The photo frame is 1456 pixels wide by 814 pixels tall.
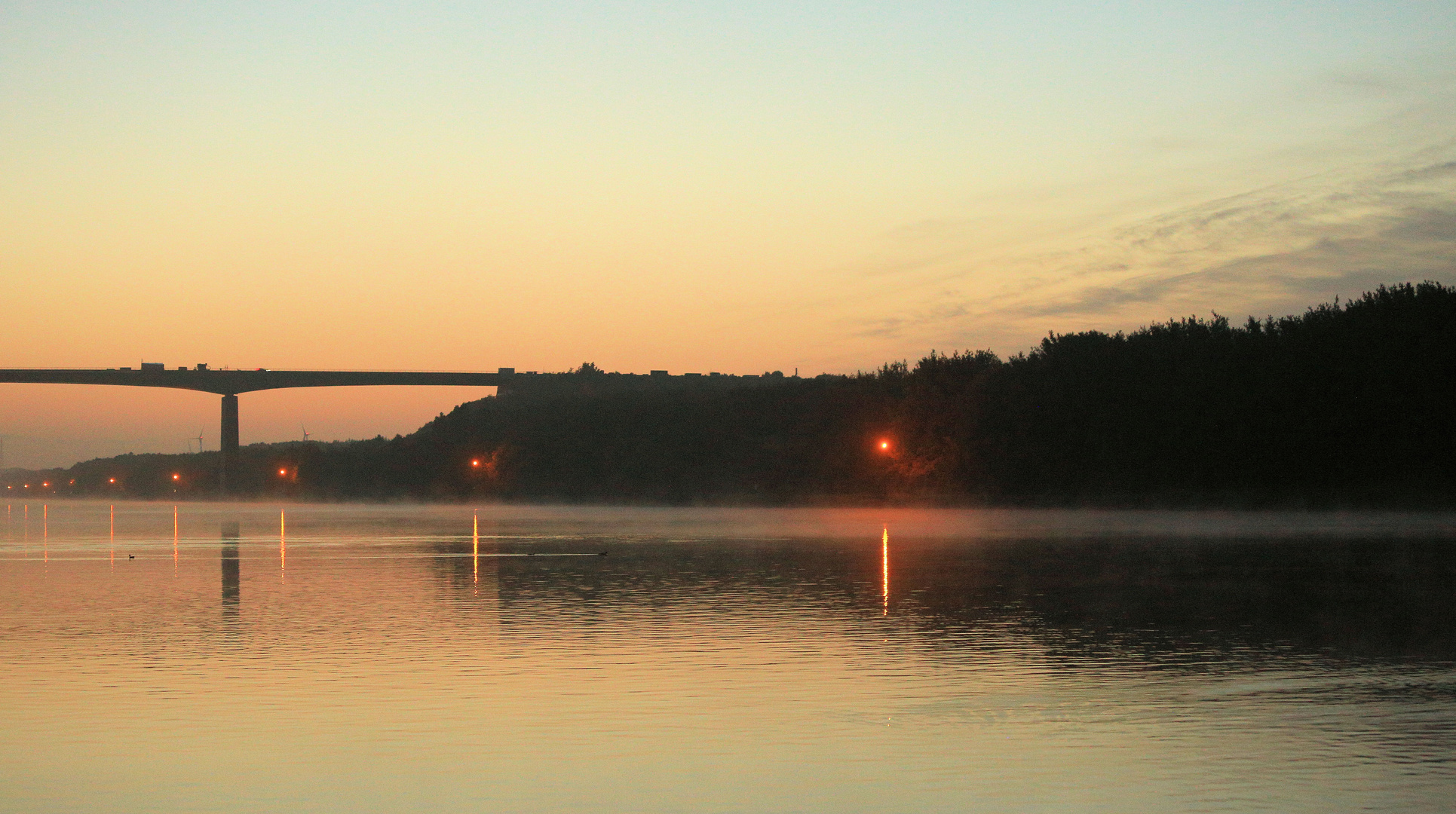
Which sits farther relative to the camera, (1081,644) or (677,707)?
(1081,644)

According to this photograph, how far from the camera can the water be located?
1048 centimetres

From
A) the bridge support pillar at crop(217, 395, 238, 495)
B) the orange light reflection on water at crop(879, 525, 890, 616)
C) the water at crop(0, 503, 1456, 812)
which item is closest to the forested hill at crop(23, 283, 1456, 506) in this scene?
the orange light reflection on water at crop(879, 525, 890, 616)

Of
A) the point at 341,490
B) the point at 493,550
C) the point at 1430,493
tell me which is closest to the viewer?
the point at 493,550

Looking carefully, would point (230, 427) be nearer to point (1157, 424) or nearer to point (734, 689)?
point (1157, 424)

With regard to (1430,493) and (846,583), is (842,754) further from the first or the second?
(1430,493)

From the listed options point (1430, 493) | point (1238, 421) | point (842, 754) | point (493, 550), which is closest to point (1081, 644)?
point (842, 754)

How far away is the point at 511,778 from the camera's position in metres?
10.8

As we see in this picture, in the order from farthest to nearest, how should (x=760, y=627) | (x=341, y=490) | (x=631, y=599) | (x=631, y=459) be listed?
(x=341, y=490) < (x=631, y=459) < (x=631, y=599) < (x=760, y=627)

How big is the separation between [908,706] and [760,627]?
6920 mm

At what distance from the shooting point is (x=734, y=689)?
15.0 meters

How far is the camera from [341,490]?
646ft

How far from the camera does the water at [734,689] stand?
10.5 meters

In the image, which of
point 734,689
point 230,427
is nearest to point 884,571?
point 734,689

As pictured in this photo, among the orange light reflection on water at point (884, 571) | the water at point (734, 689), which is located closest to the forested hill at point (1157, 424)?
the orange light reflection on water at point (884, 571)
